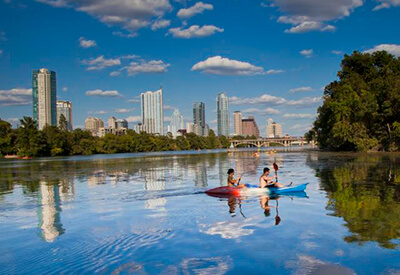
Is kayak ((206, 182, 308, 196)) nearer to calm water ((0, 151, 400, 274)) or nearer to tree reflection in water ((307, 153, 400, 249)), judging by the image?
calm water ((0, 151, 400, 274))

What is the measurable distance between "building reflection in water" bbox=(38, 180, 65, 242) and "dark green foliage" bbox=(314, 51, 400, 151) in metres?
63.1

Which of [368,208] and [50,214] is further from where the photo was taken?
[50,214]

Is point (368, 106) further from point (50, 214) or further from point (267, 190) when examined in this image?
point (50, 214)

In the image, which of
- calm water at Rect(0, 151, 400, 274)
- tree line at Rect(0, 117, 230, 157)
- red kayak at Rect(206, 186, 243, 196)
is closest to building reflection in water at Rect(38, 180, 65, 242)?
calm water at Rect(0, 151, 400, 274)

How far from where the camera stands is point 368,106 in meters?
71.8

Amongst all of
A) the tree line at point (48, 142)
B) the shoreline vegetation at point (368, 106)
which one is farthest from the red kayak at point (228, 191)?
the tree line at point (48, 142)

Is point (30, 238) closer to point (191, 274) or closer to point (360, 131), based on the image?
point (191, 274)

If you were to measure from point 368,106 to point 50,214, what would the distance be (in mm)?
68446

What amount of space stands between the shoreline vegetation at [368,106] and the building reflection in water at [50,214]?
206 ft

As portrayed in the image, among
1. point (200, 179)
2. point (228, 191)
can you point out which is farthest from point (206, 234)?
point (200, 179)

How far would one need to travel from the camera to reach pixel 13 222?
603 inches

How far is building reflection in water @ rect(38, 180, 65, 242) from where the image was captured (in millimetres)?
13125

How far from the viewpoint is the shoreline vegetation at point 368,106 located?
70.9 m

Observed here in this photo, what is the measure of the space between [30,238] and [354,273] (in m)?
10.2
